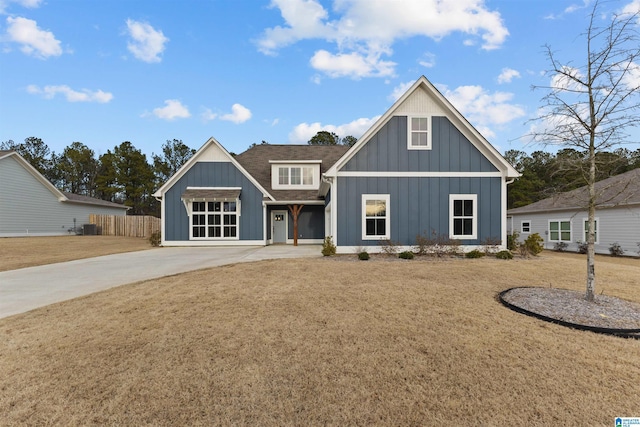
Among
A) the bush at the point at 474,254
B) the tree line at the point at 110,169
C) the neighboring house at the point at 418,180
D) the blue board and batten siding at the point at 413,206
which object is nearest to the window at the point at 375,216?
the neighboring house at the point at 418,180

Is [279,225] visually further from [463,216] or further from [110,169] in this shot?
[110,169]

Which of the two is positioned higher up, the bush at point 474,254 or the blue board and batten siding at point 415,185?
the blue board and batten siding at point 415,185

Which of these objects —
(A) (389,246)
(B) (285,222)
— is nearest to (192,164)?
(B) (285,222)

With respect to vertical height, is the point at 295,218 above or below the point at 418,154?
below

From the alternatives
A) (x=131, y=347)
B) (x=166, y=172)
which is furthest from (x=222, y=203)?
(x=166, y=172)

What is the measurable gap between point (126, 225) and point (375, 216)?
24241 mm

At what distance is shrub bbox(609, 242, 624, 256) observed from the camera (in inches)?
611

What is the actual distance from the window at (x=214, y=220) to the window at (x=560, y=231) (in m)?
21.0

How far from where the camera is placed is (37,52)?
13.1 metres

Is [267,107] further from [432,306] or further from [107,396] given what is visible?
[107,396]

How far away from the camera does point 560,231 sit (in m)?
19.1

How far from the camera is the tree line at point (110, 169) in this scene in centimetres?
3991

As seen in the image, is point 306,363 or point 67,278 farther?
point 67,278

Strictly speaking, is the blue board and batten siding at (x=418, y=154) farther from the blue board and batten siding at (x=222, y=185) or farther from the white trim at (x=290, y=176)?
the blue board and batten siding at (x=222, y=185)
